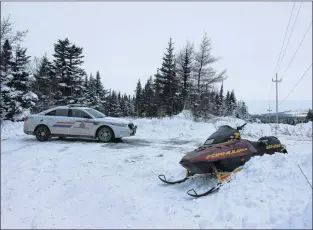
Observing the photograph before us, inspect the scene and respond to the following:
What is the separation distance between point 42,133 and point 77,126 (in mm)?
1593

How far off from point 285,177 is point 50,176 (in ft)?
16.3

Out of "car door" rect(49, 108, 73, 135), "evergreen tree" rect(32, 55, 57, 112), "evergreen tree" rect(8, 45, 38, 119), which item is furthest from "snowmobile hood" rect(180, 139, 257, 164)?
"evergreen tree" rect(32, 55, 57, 112)

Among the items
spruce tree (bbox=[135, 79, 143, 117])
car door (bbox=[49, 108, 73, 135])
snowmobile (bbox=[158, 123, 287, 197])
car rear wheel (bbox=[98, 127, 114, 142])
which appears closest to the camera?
snowmobile (bbox=[158, 123, 287, 197])

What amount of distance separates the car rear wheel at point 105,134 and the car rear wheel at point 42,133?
2315 millimetres

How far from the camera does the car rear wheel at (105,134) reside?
11.3 m

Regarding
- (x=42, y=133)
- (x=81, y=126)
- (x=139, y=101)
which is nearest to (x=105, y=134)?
(x=81, y=126)

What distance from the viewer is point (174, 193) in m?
5.31

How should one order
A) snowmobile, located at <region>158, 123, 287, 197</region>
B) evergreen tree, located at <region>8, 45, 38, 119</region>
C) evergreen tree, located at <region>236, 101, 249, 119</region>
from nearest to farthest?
1. snowmobile, located at <region>158, 123, 287, 197</region>
2. evergreen tree, located at <region>8, 45, 38, 119</region>
3. evergreen tree, located at <region>236, 101, 249, 119</region>

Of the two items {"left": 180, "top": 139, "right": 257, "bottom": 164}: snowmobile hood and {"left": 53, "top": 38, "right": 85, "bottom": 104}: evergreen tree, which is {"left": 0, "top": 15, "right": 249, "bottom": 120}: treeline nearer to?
{"left": 53, "top": 38, "right": 85, "bottom": 104}: evergreen tree

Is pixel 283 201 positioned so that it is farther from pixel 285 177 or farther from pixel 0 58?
pixel 0 58

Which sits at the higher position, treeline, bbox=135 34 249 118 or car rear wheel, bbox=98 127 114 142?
treeline, bbox=135 34 249 118

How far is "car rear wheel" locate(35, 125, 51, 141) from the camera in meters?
11.4

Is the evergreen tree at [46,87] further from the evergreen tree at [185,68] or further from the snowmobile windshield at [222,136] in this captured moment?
the snowmobile windshield at [222,136]

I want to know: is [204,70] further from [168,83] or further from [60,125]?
[60,125]
